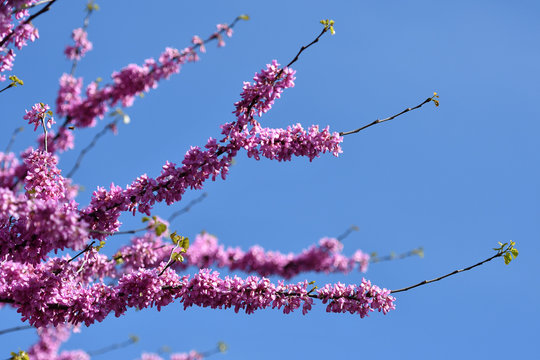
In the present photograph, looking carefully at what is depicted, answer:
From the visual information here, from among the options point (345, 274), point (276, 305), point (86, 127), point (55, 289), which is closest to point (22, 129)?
point (86, 127)

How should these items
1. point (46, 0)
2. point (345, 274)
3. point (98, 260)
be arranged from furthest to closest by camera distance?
point (345, 274) < point (98, 260) < point (46, 0)

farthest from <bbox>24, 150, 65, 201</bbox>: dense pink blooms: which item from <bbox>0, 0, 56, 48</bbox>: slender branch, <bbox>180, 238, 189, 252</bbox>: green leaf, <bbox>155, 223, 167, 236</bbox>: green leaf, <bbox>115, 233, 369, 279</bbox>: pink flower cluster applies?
<bbox>115, 233, 369, 279</bbox>: pink flower cluster

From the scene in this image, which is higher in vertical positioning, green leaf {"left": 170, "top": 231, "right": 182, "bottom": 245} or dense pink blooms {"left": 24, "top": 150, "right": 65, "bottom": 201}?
dense pink blooms {"left": 24, "top": 150, "right": 65, "bottom": 201}

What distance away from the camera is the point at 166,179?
14.8 ft

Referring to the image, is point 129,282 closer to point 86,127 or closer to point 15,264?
point 15,264

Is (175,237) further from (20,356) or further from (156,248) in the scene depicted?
(20,356)

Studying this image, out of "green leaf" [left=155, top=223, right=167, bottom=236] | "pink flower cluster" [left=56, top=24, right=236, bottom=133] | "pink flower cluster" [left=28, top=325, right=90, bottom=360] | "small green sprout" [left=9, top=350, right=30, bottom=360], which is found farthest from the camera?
"pink flower cluster" [left=28, top=325, right=90, bottom=360]

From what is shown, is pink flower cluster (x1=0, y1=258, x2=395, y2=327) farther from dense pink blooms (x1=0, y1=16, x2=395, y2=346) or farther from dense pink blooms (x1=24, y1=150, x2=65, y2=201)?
dense pink blooms (x1=24, y1=150, x2=65, y2=201)

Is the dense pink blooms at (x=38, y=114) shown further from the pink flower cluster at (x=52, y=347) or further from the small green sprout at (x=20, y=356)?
the pink flower cluster at (x=52, y=347)

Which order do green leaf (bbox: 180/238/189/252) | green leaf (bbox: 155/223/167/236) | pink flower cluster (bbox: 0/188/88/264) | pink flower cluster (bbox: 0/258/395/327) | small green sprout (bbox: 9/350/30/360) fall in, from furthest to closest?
1. small green sprout (bbox: 9/350/30/360)
2. pink flower cluster (bbox: 0/258/395/327)
3. green leaf (bbox: 180/238/189/252)
4. pink flower cluster (bbox: 0/188/88/264)
5. green leaf (bbox: 155/223/167/236)

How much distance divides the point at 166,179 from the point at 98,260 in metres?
2.25

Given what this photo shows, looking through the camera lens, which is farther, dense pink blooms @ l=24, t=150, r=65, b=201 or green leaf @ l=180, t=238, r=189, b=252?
dense pink blooms @ l=24, t=150, r=65, b=201

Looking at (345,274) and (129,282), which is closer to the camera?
(129,282)

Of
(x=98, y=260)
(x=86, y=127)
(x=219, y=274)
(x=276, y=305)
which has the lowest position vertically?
(x=276, y=305)
